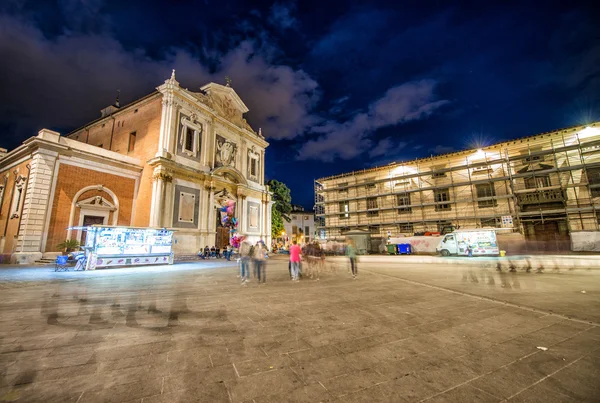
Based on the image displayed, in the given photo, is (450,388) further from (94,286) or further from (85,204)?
(85,204)

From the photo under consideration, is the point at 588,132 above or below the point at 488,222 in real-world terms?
above

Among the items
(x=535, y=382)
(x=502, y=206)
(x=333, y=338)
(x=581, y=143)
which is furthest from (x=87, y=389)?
(x=581, y=143)

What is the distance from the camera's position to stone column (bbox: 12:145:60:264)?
14000 mm

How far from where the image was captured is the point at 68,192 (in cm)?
1594

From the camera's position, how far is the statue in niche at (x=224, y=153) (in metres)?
24.1

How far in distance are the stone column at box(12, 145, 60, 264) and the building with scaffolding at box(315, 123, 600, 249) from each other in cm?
2681

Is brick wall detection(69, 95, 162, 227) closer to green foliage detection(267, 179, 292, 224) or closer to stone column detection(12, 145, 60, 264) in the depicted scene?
stone column detection(12, 145, 60, 264)

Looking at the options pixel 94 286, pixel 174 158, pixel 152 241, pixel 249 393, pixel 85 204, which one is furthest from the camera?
pixel 174 158

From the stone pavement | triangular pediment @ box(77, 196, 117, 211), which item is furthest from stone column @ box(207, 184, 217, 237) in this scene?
the stone pavement

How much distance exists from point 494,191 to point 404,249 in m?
10.6

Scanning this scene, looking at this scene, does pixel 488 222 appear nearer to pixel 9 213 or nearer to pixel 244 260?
pixel 244 260

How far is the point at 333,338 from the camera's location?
3299mm

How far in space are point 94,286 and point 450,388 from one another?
29.8ft

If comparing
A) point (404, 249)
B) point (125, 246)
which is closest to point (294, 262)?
point (125, 246)
